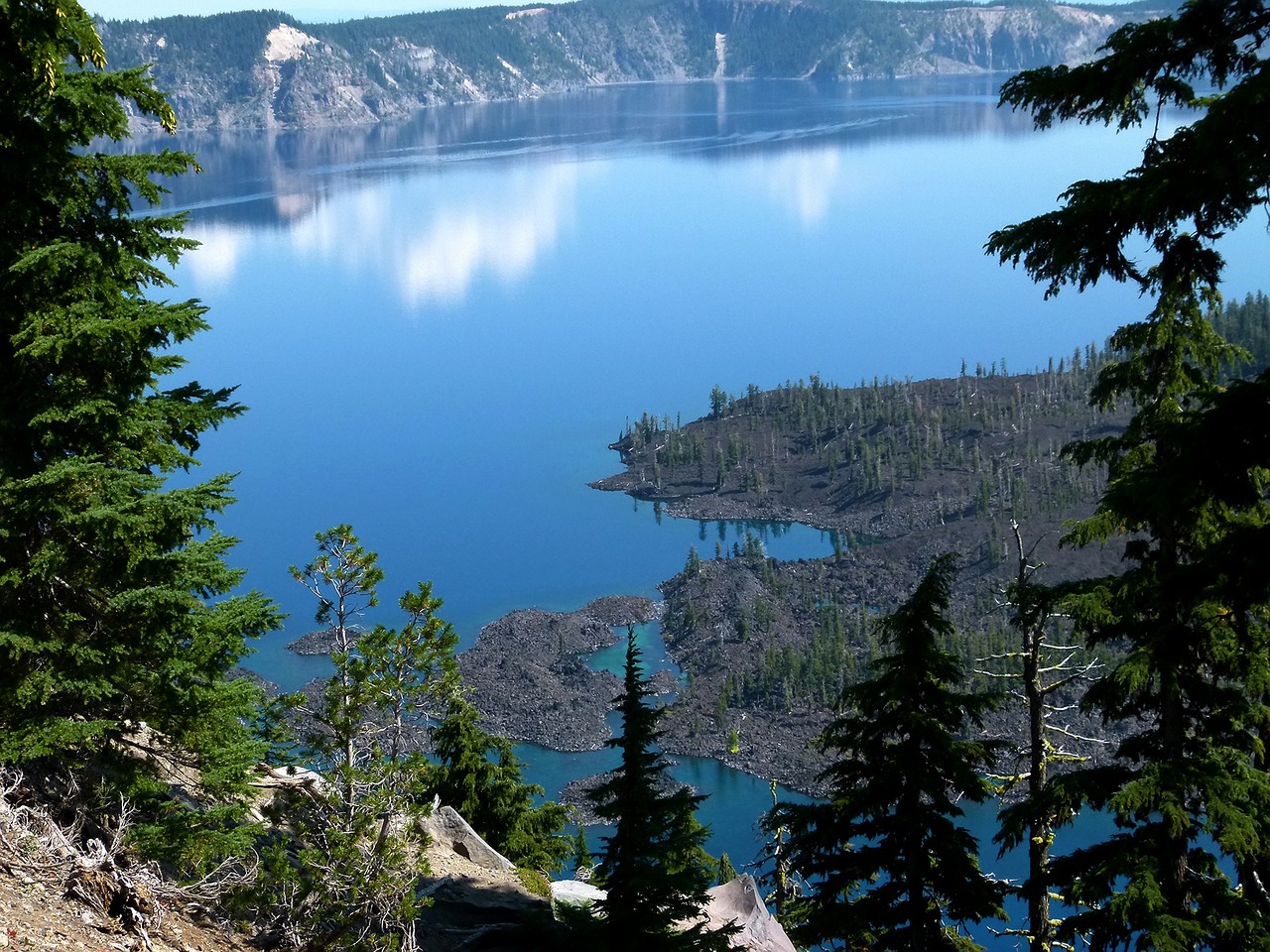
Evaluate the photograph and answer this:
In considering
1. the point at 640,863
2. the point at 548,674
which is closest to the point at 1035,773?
the point at 640,863

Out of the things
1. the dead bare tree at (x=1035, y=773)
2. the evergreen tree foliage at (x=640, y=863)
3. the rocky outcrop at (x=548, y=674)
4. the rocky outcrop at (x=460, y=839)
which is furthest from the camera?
the rocky outcrop at (x=548, y=674)

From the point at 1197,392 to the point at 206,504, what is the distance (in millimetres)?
10391

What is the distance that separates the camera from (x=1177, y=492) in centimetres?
977

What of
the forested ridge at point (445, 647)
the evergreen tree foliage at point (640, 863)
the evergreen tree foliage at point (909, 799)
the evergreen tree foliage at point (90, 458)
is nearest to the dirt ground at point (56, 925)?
the forested ridge at point (445, 647)

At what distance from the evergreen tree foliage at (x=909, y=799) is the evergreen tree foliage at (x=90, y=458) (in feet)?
23.4

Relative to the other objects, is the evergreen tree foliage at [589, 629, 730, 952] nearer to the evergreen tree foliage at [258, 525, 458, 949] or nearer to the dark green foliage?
the evergreen tree foliage at [258, 525, 458, 949]

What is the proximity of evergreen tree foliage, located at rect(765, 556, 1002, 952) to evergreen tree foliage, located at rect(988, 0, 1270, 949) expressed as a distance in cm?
183

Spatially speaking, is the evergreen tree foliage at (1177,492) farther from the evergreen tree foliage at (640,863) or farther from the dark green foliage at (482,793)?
the dark green foliage at (482,793)

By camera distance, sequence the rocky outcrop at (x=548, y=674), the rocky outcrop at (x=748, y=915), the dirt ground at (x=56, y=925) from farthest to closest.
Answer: the rocky outcrop at (x=548, y=674) < the rocky outcrop at (x=748, y=915) < the dirt ground at (x=56, y=925)

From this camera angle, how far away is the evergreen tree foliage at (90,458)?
13.2 metres

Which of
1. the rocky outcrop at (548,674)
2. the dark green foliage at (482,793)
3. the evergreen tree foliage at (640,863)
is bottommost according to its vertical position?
the rocky outcrop at (548,674)

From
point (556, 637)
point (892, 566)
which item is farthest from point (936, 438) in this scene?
point (556, 637)

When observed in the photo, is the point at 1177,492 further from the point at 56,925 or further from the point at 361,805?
the point at 56,925

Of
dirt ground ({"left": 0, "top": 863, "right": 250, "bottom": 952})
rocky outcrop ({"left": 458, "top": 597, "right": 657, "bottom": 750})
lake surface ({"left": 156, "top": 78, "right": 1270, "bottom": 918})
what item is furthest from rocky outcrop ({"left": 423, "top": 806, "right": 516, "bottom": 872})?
rocky outcrop ({"left": 458, "top": 597, "right": 657, "bottom": 750})
